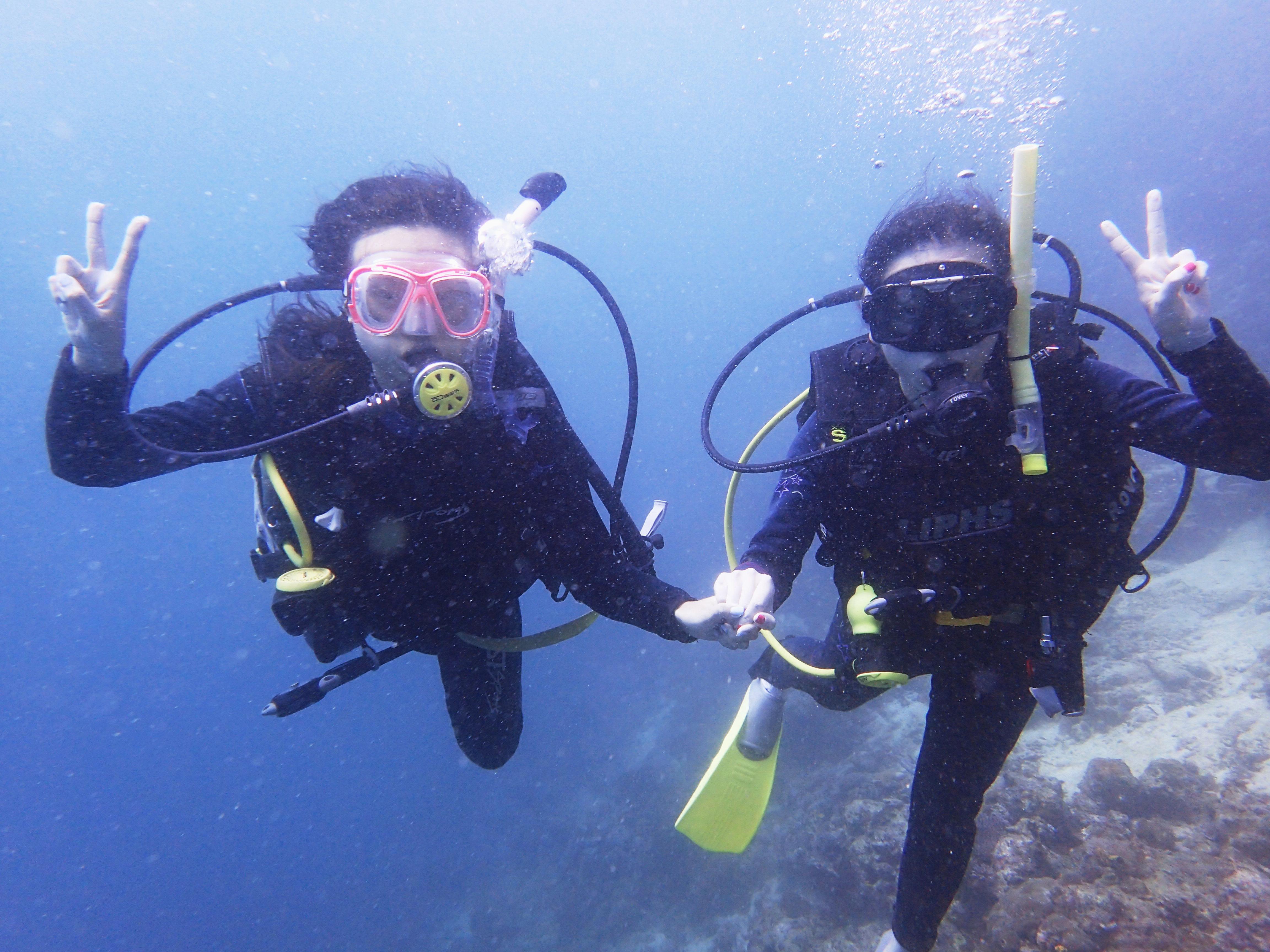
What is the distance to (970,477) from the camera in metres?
2.74

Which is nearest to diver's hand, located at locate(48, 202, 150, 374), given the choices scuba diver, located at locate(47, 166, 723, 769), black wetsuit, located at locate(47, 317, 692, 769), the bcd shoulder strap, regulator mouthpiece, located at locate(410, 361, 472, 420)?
scuba diver, located at locate(47, 166, 723, 769)

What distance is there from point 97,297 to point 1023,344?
357cm

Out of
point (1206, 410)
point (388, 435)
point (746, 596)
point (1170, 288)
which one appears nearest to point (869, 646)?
point (746, 596)

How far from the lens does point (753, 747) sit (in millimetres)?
4527

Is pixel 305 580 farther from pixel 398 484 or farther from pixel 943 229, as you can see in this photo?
pixel 943 229

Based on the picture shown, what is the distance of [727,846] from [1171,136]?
53010 millimetres

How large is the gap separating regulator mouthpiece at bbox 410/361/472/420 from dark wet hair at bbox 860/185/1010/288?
1935 mm

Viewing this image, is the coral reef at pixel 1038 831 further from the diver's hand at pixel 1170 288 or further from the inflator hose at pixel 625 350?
the inflator hose at pixel 625 350

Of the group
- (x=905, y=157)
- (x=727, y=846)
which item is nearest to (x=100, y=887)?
(x=727, y=846)

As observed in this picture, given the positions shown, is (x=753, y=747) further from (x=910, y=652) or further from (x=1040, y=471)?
(x=1040, y=471)

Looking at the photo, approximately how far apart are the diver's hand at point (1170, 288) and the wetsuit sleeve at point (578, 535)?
225cm

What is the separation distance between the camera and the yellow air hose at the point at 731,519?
2855mm

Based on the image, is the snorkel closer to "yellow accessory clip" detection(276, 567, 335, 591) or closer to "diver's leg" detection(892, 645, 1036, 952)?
"diver's leg" detection(892, 645, 1036, 952)

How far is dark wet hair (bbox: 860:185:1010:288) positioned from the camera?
2.62m
